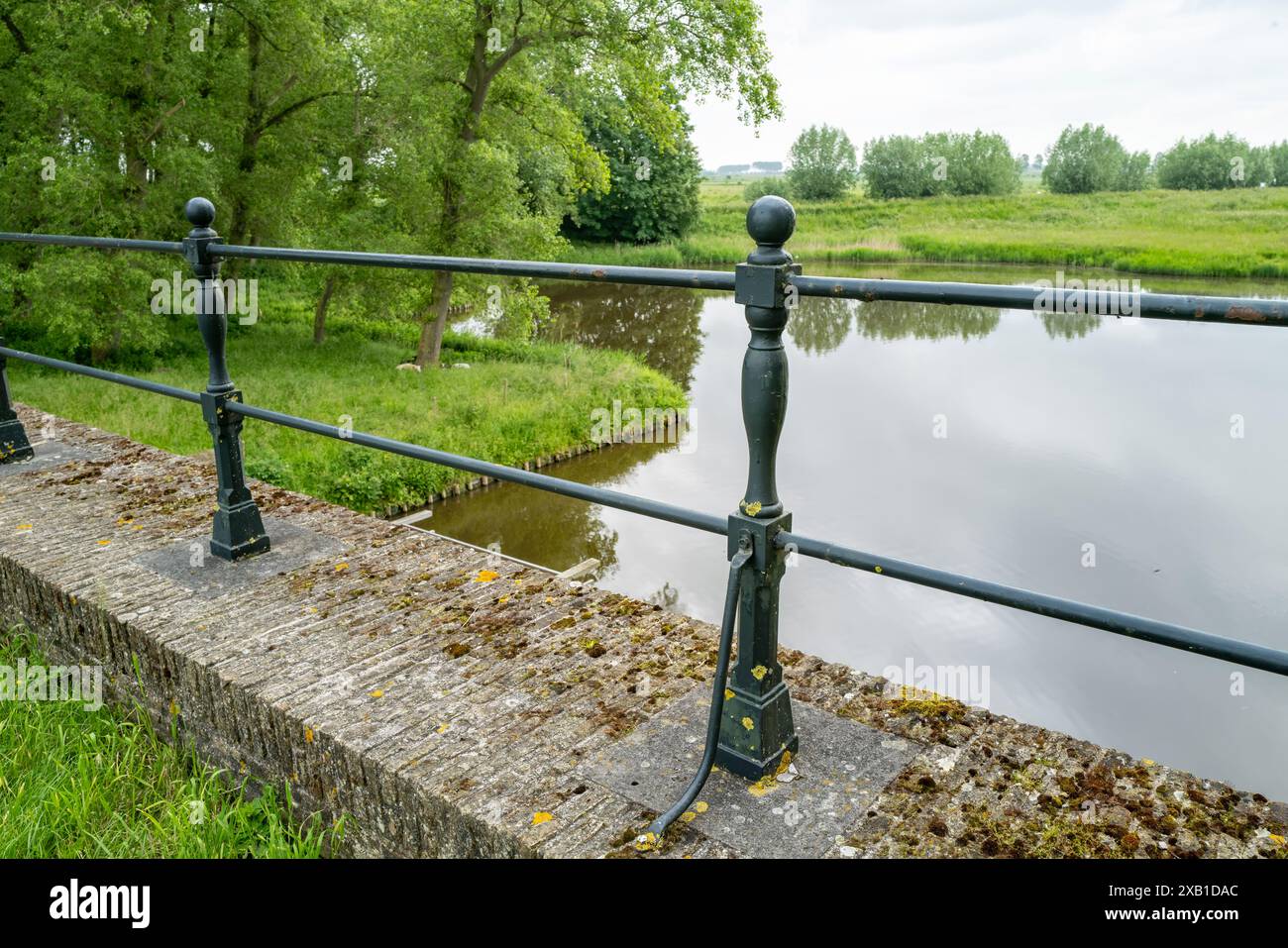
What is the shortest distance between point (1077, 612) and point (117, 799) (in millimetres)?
2355

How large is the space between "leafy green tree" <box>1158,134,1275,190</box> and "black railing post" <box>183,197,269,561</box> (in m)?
63.6

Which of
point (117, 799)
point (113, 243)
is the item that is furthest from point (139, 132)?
point (117, 799)

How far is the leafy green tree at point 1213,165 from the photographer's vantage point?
Result: 55.1 meters

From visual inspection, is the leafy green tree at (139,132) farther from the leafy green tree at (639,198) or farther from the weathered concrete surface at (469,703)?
the leafy green tree at (639,198)

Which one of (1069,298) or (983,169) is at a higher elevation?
(983,169)

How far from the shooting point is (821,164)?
206 feet

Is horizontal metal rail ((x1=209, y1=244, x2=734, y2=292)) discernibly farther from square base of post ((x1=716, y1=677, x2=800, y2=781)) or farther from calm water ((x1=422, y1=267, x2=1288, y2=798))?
calm water ((x1=422, y1=267, x2=1288, y2=798))

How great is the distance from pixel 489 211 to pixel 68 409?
8.16 metres

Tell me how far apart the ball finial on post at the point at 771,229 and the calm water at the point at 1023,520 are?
6.39 m

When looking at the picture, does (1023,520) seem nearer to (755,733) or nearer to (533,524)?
(533,524)

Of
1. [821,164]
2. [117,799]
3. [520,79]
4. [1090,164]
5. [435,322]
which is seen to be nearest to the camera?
[117,799]

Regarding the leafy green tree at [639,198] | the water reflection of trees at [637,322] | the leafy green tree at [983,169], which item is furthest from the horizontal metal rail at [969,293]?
the leafy green tree at [983,169]

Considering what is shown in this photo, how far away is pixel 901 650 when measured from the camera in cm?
904
